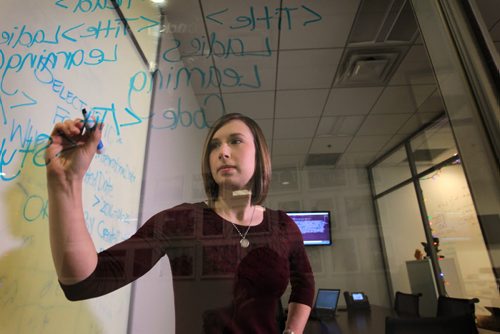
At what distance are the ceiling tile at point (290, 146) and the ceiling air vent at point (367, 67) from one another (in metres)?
0.20

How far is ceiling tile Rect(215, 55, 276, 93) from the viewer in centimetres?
65

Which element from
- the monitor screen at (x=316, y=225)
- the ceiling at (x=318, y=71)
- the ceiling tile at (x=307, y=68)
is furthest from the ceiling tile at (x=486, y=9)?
the monitor screen at (x=316, y=225)

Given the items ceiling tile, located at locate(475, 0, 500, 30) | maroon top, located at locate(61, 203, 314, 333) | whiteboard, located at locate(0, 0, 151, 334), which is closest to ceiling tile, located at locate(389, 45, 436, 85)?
ceiling tile, located at locate(475, 0, 500, 30)

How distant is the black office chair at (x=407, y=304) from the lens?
2.99ft

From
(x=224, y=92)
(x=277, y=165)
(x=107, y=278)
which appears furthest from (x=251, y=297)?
(x=224, y=92)

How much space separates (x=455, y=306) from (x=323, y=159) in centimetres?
51

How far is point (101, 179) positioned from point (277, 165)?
1.38 feet

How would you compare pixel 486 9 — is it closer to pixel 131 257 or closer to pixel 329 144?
pixel 329 144

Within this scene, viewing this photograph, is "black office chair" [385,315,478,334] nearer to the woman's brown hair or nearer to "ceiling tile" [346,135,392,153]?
"ceiling tile" [346,135,392,153]

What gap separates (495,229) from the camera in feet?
1.46

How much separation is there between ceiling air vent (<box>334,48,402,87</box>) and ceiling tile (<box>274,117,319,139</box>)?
14 cm

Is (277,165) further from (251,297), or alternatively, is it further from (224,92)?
(251,297)

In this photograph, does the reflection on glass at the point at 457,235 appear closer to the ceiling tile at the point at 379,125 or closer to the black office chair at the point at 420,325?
the black office chair at the point at 420,325

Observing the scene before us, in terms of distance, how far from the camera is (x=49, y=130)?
44cm
